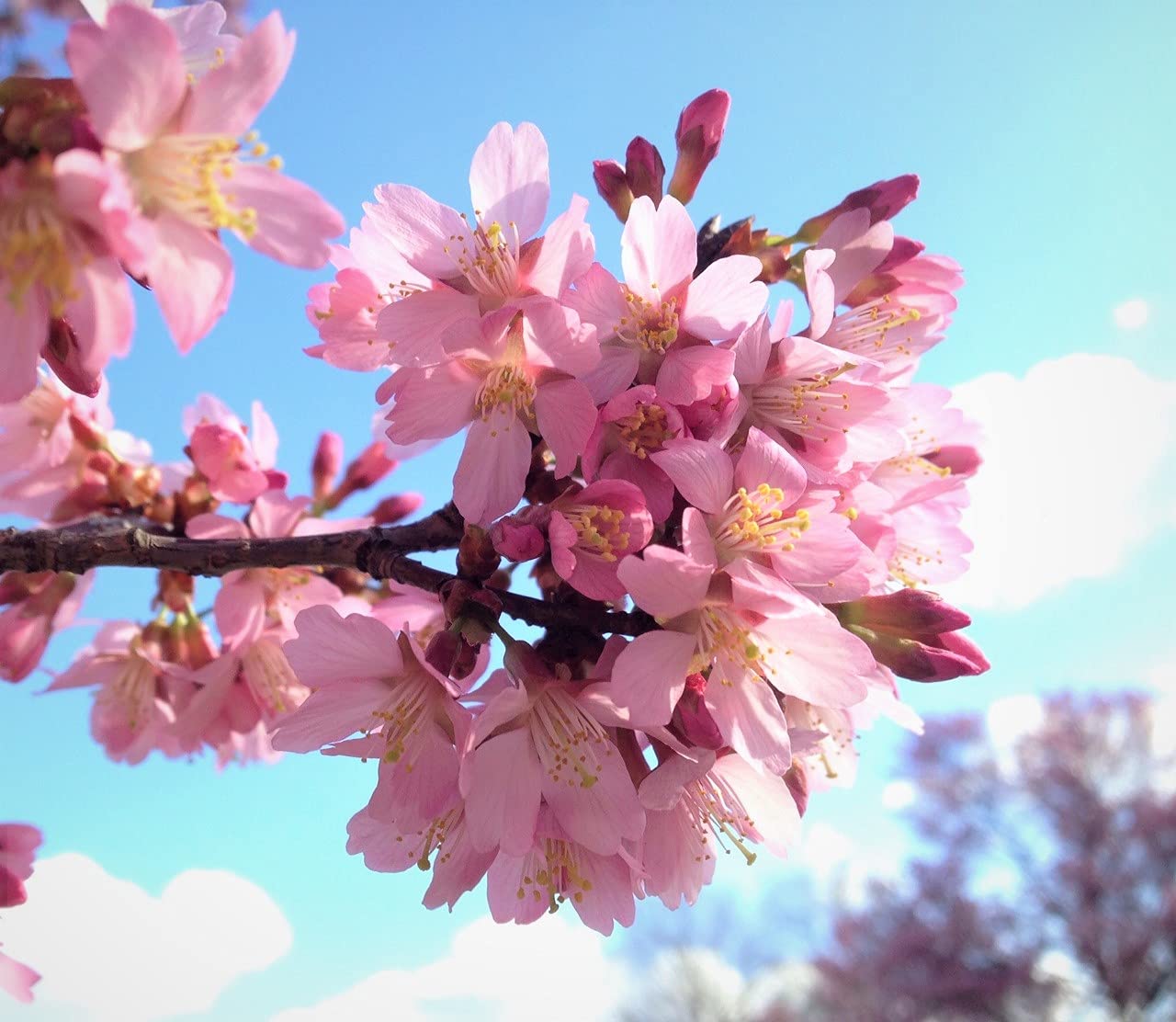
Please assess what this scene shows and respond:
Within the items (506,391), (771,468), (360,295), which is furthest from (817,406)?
(360,295)

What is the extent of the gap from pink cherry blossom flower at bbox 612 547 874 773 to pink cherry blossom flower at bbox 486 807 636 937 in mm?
204

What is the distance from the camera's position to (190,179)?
0.66 meters

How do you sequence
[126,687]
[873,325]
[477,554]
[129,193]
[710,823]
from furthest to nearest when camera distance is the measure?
[126,687]
[873,325]
[710,823]
[477,554]
[129,193]

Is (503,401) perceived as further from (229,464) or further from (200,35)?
(229,464)

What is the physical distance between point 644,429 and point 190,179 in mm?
475

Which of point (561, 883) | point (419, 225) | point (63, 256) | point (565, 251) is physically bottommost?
point (561, 883)

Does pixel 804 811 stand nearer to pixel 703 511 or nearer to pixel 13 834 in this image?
pixel 703 511

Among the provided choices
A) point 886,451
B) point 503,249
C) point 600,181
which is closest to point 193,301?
point 503,249

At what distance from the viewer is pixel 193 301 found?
66 centimetres

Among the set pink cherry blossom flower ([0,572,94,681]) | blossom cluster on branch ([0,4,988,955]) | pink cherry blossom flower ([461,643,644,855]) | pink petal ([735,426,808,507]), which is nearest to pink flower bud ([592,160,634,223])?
blossom cluster on branch ([0,4,988,955])

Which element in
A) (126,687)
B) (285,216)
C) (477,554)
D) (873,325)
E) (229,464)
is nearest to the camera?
(285,216)

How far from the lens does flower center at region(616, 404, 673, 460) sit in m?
0.90

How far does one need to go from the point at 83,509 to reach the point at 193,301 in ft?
3.28

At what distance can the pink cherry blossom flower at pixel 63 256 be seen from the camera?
56 cm
